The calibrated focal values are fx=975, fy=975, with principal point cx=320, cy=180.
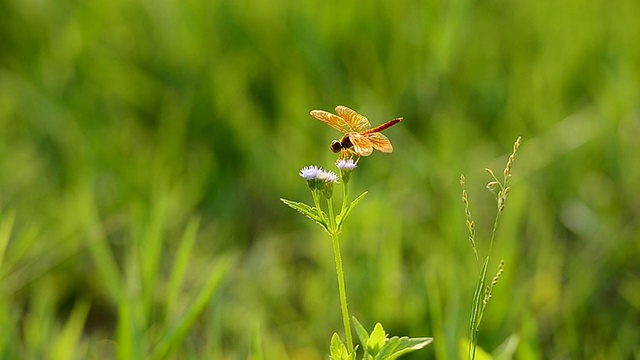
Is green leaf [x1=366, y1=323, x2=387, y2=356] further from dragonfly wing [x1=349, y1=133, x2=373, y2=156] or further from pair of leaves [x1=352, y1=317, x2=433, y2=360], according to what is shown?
dragonfly wing [x1=349, y1=133, x2=373, y2=156]

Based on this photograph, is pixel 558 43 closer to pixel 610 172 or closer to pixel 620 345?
pixel 610 172

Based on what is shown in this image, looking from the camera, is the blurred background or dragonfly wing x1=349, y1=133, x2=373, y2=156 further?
the blurred background

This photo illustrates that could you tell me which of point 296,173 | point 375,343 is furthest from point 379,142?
point 296,173

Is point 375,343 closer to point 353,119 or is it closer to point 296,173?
point 353,119

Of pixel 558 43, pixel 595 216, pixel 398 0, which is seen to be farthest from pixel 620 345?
pixel 398 0

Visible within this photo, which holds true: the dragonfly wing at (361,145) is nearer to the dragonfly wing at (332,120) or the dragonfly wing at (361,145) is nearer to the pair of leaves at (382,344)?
the dragonfly wing at (332,120)

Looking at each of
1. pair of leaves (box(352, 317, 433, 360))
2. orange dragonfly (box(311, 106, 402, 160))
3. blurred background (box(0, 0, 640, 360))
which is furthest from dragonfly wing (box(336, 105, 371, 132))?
blurred background (box(0, 0, 640, 360))
